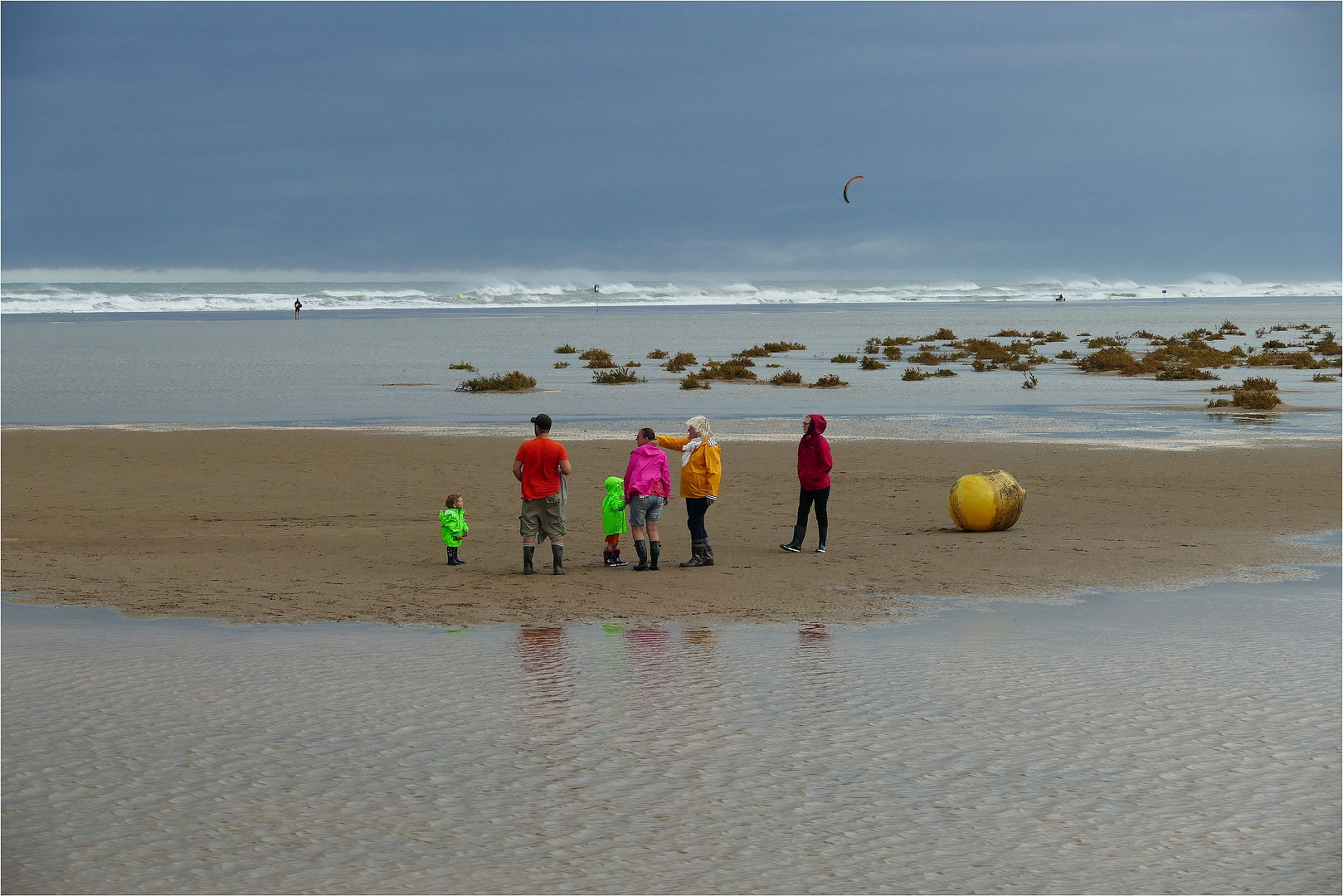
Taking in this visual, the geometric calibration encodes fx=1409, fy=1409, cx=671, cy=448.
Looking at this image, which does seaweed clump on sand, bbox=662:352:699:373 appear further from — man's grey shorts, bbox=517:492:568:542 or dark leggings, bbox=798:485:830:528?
man's grey shorts, bbox=517:492:568:542

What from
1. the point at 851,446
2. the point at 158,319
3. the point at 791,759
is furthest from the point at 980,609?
the point at 158,319

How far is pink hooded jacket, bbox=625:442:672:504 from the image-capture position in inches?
530

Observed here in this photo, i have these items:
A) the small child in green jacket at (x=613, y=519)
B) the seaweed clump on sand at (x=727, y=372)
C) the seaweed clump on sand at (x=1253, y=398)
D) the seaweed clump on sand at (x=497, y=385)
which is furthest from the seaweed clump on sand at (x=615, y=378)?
the small child in green jacket at (x=613, y=519)

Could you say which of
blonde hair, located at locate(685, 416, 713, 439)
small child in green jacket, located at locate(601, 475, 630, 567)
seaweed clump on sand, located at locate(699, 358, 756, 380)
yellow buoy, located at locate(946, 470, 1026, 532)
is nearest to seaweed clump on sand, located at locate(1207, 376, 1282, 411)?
seaweed clump on sand, located at locate(699, 358, 756, 380)

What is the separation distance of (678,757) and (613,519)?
6.37 m

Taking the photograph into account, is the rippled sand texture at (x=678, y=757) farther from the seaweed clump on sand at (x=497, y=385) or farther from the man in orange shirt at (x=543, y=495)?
the seaweed clump on sand at (x=497, y=385)

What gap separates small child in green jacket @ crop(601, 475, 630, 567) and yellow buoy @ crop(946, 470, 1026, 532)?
4.15 meters

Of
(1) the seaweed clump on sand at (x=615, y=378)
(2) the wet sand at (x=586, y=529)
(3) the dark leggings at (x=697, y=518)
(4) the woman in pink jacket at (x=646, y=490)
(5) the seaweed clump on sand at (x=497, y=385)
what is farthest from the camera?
(1) the seaweed clump on sand at (x=615, y=378)

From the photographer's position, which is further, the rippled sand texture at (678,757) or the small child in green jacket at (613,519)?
the small child in green jacket at (613,519)

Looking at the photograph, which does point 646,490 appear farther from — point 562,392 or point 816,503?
point 562,392

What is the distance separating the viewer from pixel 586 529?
53.5ft

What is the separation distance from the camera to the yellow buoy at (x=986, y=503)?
15.7 m

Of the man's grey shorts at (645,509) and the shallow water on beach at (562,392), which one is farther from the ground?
the shallow water on beach at (562,392)

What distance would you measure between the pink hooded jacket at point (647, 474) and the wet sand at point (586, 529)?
2.69 feet
